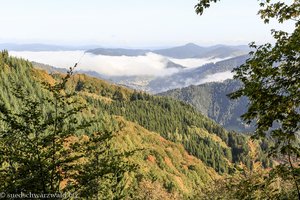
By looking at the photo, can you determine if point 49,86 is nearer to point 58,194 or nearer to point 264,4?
point 58,194

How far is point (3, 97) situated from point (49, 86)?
502 ft

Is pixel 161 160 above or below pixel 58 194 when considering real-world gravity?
below

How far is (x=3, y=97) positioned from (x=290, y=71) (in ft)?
530

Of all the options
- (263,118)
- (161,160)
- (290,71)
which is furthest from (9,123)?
(161,160)

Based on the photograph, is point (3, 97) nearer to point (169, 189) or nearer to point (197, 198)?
point (169, 189)

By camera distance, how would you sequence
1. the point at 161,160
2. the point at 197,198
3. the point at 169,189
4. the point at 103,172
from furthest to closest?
the point at 161,160 < the point at 169,189 < the point at 197,198 < the point at 103,172

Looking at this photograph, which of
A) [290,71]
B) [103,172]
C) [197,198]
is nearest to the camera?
[290,71]

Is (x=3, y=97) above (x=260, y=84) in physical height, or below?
below

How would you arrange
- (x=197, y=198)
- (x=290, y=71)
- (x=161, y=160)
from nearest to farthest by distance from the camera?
(x=290, y=71) < (x=197, y=198) < (x=161, y=160)

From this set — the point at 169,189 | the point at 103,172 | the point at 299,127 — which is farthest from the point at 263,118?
the point at 169,189

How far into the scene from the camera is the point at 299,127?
42.9 ft

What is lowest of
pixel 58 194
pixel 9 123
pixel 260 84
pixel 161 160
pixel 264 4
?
pixel 161 160

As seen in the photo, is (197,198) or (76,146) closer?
(76,146)

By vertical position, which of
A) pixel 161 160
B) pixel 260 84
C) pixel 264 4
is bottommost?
pixel 161 160
